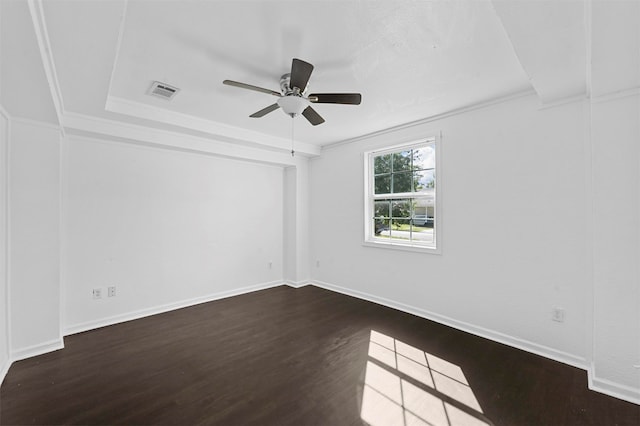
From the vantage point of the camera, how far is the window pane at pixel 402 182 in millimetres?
3857

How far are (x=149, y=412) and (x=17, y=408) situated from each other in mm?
917

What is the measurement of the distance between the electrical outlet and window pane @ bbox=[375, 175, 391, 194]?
89.2 inches

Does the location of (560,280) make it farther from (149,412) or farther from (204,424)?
(149,412)

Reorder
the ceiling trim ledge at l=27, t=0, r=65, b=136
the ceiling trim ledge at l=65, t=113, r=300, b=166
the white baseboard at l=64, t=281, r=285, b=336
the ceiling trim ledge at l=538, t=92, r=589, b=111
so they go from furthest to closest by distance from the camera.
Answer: the white baseboard at l=64, t=281, r=285, b=336
the ceiling trim ledge at l=65, t=113, r=300, b=166
the ceiling trim ledge at l=538, t=92, r=589, b=111
the ceiling trim ledge at l=27, t=0, r=65, b=136

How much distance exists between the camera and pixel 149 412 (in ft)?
6.14

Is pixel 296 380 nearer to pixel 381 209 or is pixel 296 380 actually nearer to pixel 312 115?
pixel 312 115

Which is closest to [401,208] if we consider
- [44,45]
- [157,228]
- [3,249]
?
[157,228]

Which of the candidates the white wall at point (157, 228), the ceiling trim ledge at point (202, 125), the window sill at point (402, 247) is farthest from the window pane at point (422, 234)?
the white wall at point (157, 228)

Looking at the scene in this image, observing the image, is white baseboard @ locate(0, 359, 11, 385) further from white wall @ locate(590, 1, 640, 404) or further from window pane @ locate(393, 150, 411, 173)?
white wall @ locate(590, 1, 640, 404)

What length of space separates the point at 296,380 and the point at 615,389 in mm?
2350

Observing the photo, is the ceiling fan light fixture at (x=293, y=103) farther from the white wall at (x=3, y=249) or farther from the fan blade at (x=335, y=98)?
the white wall at (x=3, y=249)

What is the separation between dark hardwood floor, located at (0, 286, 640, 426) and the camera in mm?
1842

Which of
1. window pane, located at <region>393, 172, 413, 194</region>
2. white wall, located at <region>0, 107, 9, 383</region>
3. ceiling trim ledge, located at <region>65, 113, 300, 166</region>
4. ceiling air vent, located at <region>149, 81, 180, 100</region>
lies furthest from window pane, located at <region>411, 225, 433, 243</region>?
white wall, located at <region>0, 107, 9, 383</region>

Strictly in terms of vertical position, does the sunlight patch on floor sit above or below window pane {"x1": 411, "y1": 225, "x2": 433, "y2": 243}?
below
